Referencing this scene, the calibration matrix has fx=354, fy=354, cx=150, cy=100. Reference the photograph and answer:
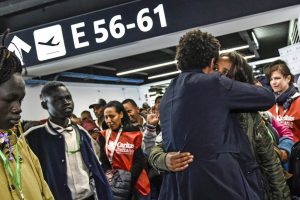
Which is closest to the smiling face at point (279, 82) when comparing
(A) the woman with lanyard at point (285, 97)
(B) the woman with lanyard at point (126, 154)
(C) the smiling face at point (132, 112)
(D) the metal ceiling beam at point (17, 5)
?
(A) the woman with lanyard at point (285, 97)

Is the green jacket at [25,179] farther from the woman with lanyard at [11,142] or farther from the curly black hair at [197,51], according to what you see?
the curly black hair at [197,51]

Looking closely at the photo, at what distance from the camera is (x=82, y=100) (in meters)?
11.7

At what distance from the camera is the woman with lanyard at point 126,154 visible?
371cm

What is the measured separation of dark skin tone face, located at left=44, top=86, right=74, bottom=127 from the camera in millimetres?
2768

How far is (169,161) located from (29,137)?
1.30 m

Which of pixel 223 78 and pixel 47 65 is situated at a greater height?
pixel 47 65

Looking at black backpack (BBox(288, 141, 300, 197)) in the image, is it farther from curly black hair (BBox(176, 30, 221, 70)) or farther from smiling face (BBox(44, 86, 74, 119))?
smiling face (BBox(44, 86, 74, 119))

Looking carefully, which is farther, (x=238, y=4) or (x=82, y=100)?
(x=82, y=100)

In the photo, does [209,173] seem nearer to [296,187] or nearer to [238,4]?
[296,187]

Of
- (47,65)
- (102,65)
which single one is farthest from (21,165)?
(102,65)

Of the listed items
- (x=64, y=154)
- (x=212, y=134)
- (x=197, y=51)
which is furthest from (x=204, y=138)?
(x=64, y=154)

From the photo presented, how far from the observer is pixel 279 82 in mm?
3176

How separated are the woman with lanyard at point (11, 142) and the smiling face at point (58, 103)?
1234 millimetres

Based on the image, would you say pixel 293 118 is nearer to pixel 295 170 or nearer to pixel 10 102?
pixel 295 170
